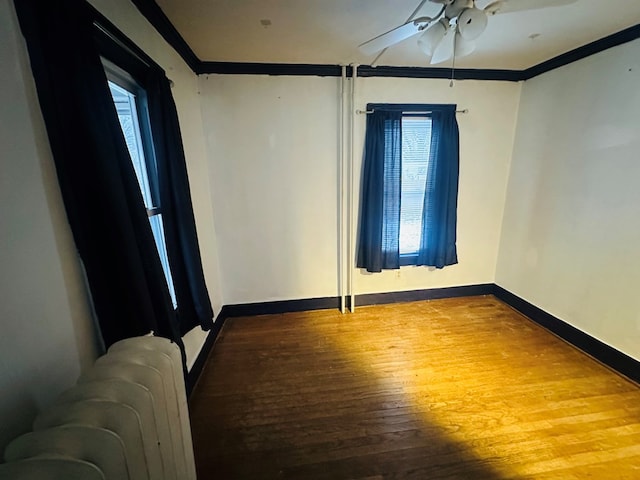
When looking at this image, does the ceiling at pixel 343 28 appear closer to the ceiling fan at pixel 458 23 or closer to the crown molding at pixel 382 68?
the crown molding at pixel 382 68

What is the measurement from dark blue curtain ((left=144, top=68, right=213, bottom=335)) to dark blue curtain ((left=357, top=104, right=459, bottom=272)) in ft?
5.26

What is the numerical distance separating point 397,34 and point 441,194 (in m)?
1.69

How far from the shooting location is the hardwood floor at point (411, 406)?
1396 millimetres

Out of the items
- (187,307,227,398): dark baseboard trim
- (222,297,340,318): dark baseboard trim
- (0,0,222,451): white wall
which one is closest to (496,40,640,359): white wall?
(222,297,340,318): dark baseboard trim

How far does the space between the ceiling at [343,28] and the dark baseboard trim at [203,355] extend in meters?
2.30

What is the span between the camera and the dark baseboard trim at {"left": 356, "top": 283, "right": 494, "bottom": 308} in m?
3.04

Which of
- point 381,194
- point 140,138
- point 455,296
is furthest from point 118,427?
point 455,296

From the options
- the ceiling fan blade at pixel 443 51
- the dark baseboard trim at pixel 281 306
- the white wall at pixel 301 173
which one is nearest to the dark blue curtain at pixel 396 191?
the white wall at pixel 301 173

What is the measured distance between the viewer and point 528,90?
8.64 ft

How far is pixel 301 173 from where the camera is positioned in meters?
2.64

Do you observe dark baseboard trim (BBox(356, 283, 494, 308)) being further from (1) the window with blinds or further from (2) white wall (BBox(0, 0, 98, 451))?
(2) white wall (BBox(0, 0, 98, 451))

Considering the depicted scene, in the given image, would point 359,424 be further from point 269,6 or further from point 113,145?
point 269,6

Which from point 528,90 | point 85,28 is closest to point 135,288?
point 85,28

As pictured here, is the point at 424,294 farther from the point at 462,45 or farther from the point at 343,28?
the point at 343,28
